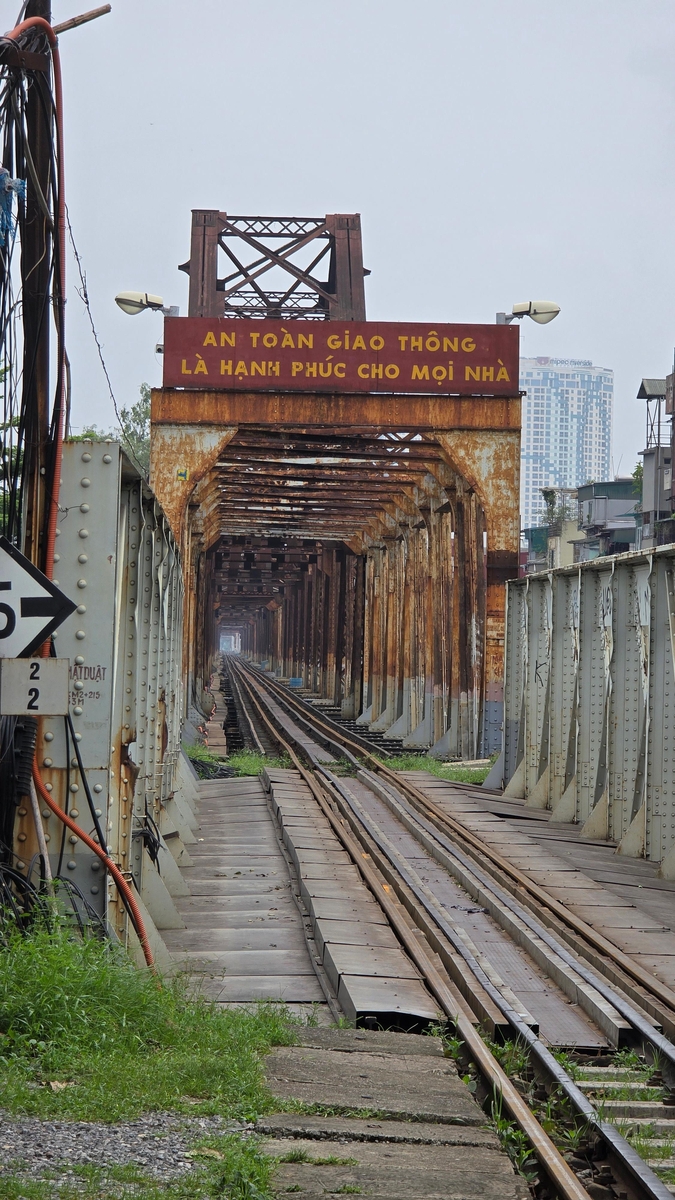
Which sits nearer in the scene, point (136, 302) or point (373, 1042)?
point (373, 1042)

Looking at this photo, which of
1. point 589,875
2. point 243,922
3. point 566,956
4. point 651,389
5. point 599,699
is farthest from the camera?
point 651,389

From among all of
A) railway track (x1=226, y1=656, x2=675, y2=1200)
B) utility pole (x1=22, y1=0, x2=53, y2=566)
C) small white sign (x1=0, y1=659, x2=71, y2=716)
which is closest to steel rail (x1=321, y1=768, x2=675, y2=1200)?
railway track (x1=226, y1=656, x2=675, y2=1200)

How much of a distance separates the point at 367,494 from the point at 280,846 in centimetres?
1746

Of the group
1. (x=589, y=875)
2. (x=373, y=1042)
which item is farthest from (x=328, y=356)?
(x=373, y=1042)

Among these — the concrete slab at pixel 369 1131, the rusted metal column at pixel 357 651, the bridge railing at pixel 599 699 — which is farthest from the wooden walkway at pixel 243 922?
the rusted metal column at pixel 357 651

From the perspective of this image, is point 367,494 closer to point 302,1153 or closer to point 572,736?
point 572,736

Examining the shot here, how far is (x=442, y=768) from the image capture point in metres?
20.4

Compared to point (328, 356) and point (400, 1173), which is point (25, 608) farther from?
point (328, 356)

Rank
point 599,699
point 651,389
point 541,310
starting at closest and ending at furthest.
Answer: point 599,699
point 541,310
point 651,389

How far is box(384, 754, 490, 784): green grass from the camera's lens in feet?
63.3

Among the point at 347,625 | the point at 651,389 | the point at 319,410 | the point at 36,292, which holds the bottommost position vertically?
the point at 347,625

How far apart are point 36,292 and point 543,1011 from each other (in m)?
4.71

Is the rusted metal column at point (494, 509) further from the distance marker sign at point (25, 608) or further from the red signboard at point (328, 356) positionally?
the distance marker sign at point (25, 608)

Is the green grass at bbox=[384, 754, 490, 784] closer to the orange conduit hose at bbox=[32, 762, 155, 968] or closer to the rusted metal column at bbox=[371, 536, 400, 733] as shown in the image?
the rusted metal column at bbox=[371, 536, 400, 733]
